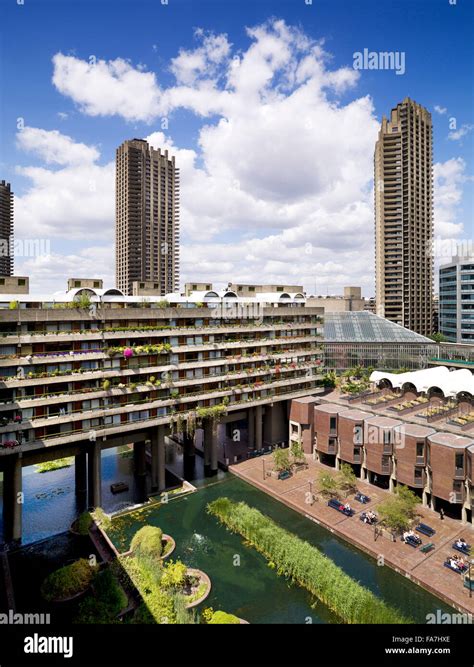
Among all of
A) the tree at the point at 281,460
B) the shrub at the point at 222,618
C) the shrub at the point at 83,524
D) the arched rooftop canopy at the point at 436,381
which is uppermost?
the arched rooftop canopy at the point at 436,381

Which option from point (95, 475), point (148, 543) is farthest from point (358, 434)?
point (95, 475)

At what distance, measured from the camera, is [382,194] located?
140750 mm

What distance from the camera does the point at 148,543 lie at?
36344 millimetres

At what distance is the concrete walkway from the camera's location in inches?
1257

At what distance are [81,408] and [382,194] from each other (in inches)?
5046

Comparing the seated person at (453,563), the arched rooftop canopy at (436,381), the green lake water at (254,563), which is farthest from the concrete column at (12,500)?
the arched rooftop canopy at (436,381)

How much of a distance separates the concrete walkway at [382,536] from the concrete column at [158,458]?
9914 mm

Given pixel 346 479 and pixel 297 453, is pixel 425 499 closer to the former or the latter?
pixel 346 479

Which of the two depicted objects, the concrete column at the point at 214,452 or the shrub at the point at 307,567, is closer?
the shrub at the point at 307,567

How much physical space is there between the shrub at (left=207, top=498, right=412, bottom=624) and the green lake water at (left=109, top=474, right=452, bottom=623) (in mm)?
744

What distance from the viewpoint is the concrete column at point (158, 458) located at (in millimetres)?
50062

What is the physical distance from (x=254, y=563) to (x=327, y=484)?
1292cm

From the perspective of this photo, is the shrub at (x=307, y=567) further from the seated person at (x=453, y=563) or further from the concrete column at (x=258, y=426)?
the concrete column at (x=258, y=426)

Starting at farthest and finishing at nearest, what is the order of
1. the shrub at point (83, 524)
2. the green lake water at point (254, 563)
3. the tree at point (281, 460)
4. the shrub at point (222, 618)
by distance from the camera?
the tree at point (281, 460), the shrub at point (83, 524), the green lake water at point (254, 563), the shrub at point (222, 618)
